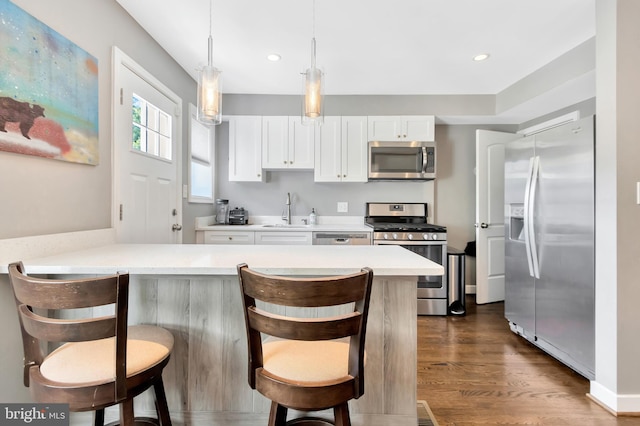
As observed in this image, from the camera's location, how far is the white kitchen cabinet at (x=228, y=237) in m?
3.27

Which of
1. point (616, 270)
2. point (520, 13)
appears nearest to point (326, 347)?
point (616, 270)

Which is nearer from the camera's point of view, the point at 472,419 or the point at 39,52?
the point at 39,52

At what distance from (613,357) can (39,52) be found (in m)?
3.36

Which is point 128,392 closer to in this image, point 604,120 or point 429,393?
point 429,393

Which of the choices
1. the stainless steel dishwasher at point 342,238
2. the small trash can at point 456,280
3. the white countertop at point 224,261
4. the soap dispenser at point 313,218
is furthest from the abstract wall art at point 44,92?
the small trash can at point 456,280

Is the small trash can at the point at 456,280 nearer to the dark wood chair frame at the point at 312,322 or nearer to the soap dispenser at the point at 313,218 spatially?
the soap dispenser at the point at 313,218

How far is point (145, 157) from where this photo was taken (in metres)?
2.29

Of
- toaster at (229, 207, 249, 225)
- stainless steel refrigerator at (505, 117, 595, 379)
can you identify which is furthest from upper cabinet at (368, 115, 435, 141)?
toaster at (229, 207, 249, 225)

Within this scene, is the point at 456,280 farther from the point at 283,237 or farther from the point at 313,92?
the point at 313,92

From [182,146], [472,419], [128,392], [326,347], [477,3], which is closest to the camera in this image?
[128,392]

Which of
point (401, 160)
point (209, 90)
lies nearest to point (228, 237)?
point (209, 90)

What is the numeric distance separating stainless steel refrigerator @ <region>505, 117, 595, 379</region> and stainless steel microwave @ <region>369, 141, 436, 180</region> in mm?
910

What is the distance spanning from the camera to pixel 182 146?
2893 mm

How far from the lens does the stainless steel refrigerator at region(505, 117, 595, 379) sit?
6.21 ft
